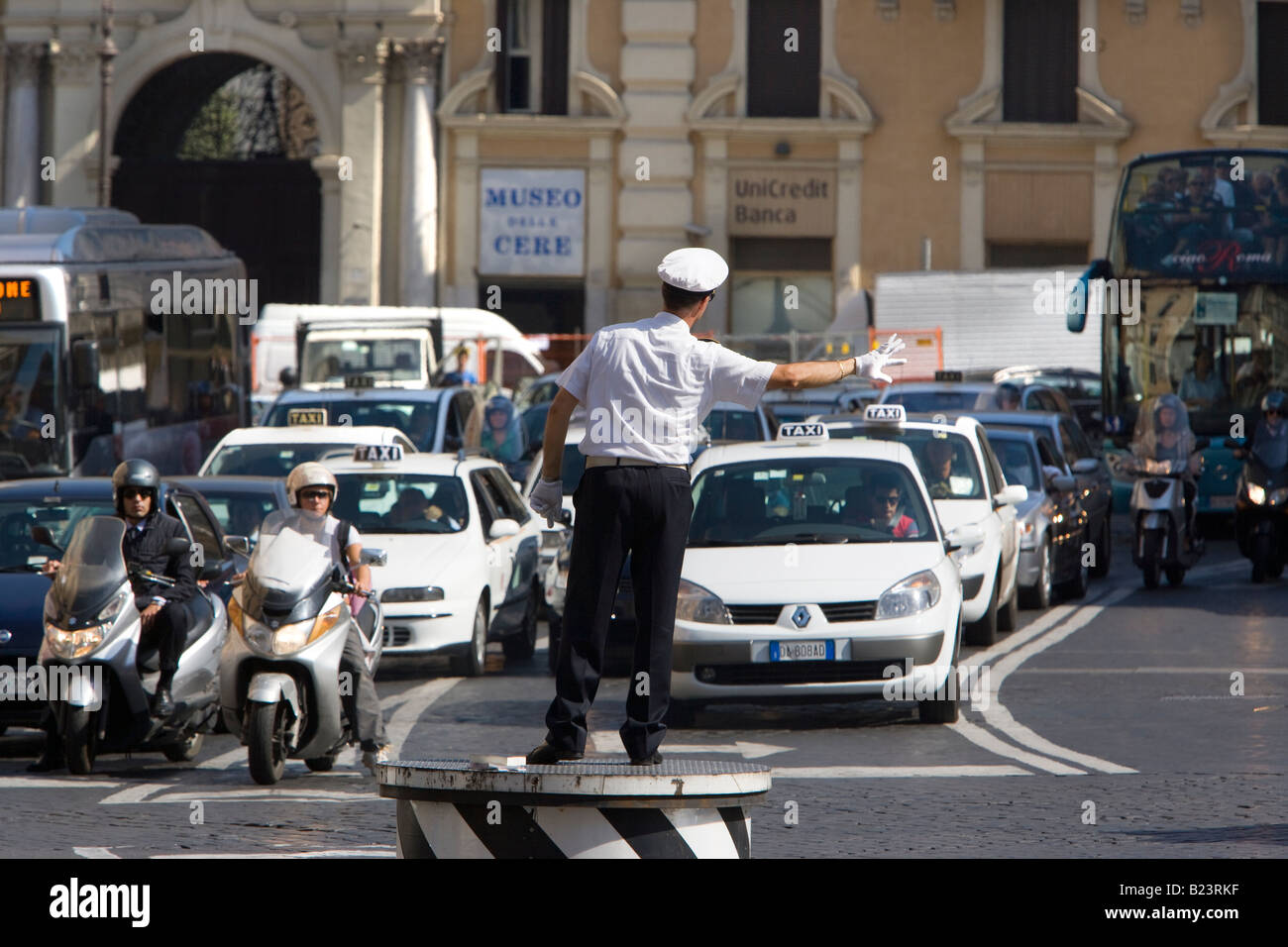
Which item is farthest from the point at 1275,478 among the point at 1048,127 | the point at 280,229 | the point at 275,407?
the point at 280,229

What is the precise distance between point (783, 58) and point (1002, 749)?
3126cm

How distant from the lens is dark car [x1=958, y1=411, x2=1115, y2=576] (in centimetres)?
1988

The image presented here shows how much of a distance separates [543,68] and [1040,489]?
2478cm

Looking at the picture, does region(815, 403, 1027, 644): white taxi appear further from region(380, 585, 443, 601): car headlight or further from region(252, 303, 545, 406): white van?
region(252, 303, 545, 406): white van

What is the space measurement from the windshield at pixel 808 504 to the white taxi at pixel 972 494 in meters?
2.18

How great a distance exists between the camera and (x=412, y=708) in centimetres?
1376

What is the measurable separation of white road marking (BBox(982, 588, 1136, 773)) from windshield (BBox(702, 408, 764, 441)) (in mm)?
3628

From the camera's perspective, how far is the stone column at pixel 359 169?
40.5 meters

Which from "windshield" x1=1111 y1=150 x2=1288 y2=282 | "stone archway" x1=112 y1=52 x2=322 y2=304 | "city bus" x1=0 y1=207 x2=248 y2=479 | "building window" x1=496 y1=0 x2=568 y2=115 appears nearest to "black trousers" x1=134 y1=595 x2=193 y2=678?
"city bus" x1=0 y1=207 x2=248 y2=479

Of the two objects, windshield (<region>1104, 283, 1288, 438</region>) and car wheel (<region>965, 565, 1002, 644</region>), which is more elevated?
windshield (<region>1104, 283, 1288, 438</region>)

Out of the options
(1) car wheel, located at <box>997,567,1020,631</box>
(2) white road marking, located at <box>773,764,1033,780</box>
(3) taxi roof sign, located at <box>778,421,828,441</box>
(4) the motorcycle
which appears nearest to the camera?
(4) the motorcycle

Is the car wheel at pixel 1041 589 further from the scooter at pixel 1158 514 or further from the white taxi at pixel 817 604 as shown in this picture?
the white taxi at pixel 817 604

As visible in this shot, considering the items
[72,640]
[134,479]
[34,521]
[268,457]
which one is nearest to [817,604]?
[134,479]
